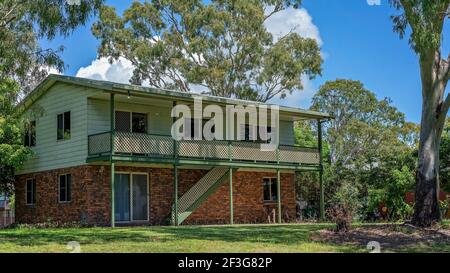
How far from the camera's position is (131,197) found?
2675 centimetres

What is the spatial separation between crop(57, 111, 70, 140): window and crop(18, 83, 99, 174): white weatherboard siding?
0.61ft

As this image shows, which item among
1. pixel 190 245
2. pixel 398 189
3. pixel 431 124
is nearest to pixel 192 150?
pixel 398 189

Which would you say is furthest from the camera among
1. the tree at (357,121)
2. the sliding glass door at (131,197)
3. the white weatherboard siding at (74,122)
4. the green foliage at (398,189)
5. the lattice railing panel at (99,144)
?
the tree at (357,121)

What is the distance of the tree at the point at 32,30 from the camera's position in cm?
1836

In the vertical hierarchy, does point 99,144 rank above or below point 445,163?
above

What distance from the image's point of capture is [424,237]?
15266mm

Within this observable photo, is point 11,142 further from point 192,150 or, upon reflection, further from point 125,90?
point 192,150

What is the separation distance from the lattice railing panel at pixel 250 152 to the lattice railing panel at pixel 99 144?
20.7ft

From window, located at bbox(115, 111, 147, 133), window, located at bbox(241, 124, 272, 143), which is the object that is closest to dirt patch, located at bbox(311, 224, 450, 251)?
window, located at bbox(115, 111, 147, 133)

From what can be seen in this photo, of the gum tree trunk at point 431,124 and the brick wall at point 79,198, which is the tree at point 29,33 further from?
the gum tree trunk at point 431,124

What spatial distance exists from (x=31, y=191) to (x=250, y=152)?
1043cm

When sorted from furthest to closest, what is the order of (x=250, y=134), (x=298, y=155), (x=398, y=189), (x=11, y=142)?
(x=250, y=134) < (x=298, y=155) < (x=398, y=189) < (x=11, y=142)

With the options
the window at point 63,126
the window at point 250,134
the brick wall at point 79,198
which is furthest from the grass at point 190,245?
the window at point 250,134

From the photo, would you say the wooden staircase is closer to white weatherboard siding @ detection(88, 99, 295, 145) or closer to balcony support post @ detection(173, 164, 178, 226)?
balcony support post @ detection(173, 164, 178, 226)
